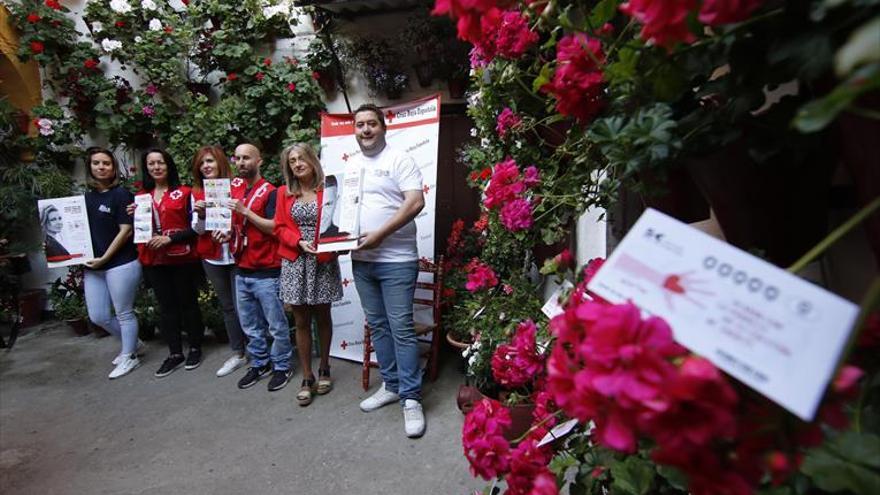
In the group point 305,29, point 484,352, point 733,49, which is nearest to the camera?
point 733,49

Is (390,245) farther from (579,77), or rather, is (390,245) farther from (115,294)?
(115,294)

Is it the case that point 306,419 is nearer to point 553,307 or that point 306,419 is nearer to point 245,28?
point 553,307

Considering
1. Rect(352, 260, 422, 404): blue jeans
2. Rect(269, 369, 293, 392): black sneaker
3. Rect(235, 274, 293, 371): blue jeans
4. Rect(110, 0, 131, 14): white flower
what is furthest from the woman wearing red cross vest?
Rect(110, 0, 131, 14): white flower

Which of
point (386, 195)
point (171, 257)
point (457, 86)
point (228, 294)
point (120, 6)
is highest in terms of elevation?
point (120, 6)

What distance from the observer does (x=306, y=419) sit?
2797 mm

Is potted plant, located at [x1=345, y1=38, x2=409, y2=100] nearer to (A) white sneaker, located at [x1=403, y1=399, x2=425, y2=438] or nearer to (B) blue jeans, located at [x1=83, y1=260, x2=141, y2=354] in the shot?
(B) blue jeans, located at [x1=83, y1=260, x2=141, y2=354]

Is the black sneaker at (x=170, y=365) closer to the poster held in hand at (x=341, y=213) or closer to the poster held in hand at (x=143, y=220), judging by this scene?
the poster held in hand at (x=143, y=220)

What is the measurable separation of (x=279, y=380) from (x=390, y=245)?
139cm

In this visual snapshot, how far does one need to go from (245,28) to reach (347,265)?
2.29m

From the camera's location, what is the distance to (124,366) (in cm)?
361

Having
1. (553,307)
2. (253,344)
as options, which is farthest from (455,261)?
(553,307)

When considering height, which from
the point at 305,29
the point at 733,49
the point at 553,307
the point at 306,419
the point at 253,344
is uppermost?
the point at 305,29

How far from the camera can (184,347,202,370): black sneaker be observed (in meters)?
3.60

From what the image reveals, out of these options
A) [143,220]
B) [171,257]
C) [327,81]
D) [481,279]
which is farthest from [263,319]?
[327,81]
